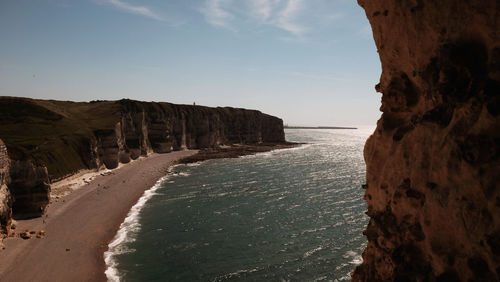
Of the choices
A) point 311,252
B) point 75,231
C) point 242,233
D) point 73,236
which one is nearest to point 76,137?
point 75,231

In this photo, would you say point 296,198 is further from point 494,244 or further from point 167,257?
point 494,244

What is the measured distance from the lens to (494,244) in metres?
9.03

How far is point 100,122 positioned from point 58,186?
3876cm

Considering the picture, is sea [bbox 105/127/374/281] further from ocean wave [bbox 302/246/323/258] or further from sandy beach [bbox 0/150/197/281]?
sandy beach [bbox 0/150/197/281]

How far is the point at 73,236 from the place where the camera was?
4100cm

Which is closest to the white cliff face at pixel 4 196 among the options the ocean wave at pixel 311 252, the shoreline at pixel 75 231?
the shoreline at pixel 75 231

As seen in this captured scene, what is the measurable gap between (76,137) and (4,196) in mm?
41548

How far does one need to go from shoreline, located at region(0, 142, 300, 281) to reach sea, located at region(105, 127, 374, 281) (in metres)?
1.86

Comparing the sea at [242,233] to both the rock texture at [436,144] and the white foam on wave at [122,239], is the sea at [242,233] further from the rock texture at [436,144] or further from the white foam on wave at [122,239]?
the rock texture at [436,144]

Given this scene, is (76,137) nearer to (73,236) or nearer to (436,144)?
(73,236)

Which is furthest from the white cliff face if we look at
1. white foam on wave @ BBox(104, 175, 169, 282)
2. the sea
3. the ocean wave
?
the ocean wave

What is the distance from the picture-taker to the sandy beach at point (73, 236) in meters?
32.1

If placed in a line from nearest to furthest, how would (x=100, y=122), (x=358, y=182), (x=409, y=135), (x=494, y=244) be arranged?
(x=494, y=244) < (x=409, y=135) < (x=358, y=182) < (x=100, y=122)

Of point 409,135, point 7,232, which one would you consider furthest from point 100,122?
point 409,135
